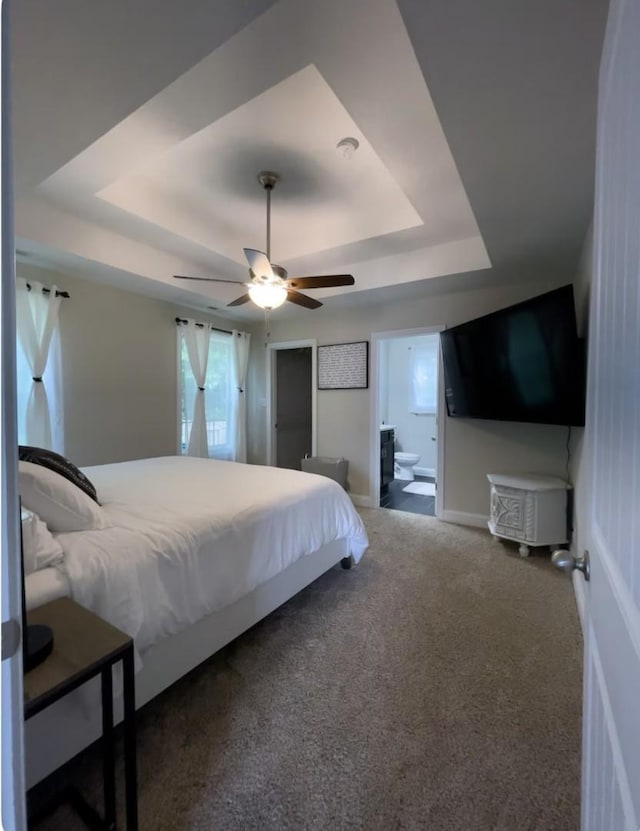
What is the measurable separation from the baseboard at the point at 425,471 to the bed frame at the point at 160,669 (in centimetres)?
383

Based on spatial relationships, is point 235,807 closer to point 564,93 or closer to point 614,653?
point 614,653

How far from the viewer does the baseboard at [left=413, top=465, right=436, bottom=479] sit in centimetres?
581

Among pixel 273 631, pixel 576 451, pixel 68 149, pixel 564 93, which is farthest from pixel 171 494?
pixel 576 451

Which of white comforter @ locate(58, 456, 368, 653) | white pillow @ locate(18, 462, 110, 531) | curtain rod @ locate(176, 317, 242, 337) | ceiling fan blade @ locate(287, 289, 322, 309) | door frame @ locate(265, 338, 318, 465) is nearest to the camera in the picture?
white comforter @ locate(58, 456, 368, 653)

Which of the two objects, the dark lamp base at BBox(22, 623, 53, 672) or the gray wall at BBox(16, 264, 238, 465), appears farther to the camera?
the gray wall at BBox(16, 264, 238, 465)

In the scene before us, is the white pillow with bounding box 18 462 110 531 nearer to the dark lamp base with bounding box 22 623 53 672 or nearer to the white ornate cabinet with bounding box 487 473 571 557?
the dark lamp base with bounding box 22 623 53 672

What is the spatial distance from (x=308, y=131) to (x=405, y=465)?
184 inches

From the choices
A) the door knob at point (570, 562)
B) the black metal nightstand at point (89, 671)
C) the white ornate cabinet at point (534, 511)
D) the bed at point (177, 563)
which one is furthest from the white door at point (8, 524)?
the white ornate cabinet at point (534, 511)

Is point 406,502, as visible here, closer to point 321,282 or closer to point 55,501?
point 321,282

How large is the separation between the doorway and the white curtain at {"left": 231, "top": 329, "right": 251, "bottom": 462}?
345 millimetres

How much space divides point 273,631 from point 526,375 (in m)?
2.49

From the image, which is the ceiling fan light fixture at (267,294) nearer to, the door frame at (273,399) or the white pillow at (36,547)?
the white pillow at (36,547)

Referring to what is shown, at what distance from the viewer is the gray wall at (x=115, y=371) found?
320 centimetres

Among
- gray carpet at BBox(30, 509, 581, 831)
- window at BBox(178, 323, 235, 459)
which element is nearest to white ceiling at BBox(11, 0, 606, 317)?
window at BBox(178, 323, 235, 459)
